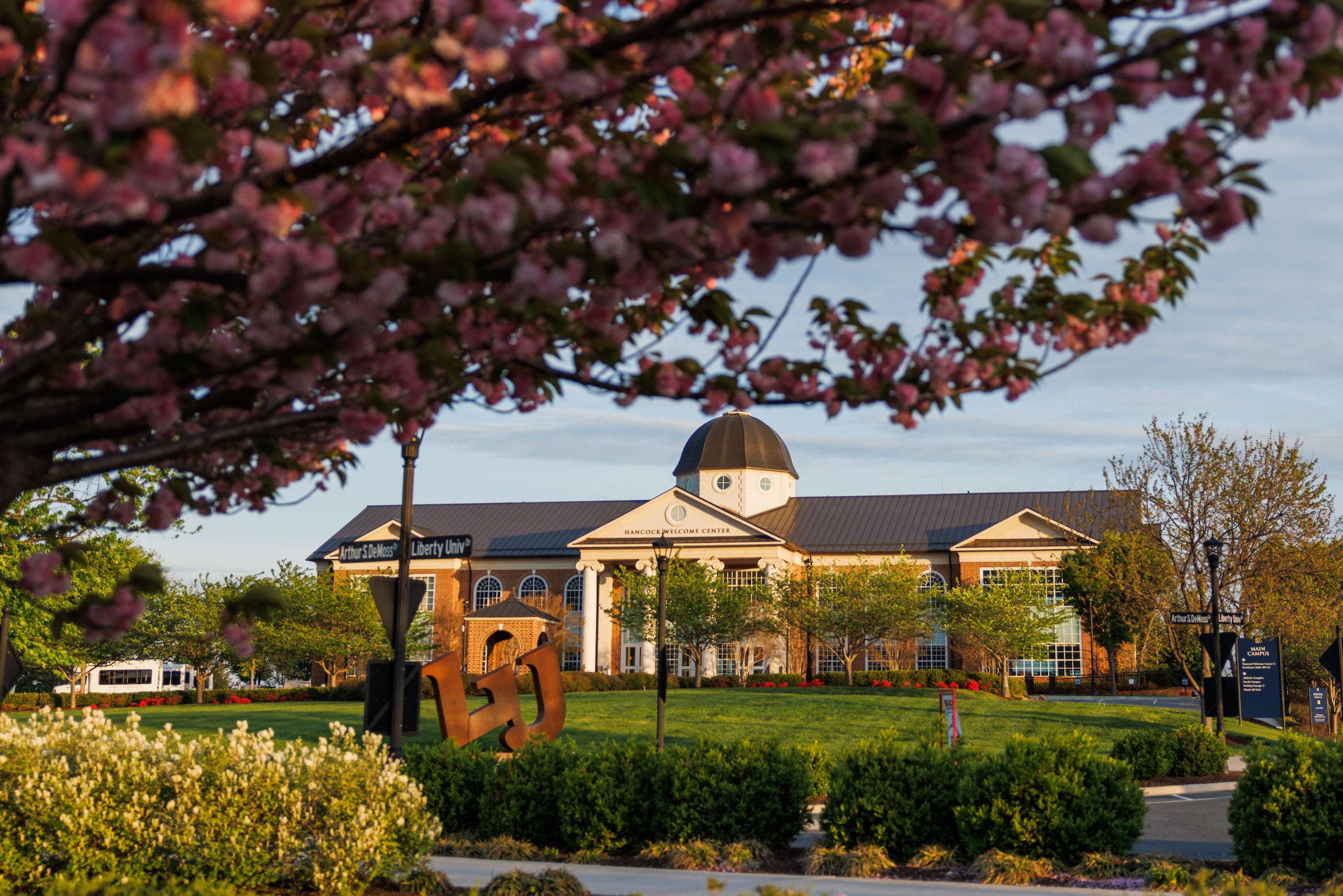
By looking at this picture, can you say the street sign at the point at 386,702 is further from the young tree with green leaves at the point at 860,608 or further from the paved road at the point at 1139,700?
the young tree with green leaves at the point at 860,608

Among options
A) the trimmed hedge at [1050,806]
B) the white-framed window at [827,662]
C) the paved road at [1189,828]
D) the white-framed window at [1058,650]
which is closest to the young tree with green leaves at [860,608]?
the white-framed window at [827,662]

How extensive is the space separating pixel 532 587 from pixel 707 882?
57.3m

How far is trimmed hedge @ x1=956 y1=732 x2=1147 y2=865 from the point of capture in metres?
10.6

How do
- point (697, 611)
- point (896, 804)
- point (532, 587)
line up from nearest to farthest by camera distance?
1. point (896, 804)
2. point (697, 611)
3. point (532, 587)

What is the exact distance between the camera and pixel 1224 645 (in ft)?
80.3

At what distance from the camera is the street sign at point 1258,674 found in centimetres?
2428

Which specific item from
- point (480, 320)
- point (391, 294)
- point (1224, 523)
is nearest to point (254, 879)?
point (480, 320)

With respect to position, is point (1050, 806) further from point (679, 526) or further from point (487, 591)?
point (487, 591)

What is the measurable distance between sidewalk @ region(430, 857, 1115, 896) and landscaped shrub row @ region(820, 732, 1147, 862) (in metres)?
0.81

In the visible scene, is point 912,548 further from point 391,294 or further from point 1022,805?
point 391,294

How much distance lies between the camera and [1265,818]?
1017cm

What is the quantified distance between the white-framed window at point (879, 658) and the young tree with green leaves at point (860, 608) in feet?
12.8

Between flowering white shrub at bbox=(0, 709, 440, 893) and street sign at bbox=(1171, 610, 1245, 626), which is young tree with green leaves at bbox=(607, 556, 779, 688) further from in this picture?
flowering white shrub at bbox=(0, 709, 440, 893)

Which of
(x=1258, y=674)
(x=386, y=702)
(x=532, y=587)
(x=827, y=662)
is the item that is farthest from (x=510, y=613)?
(x=386, y=702)
